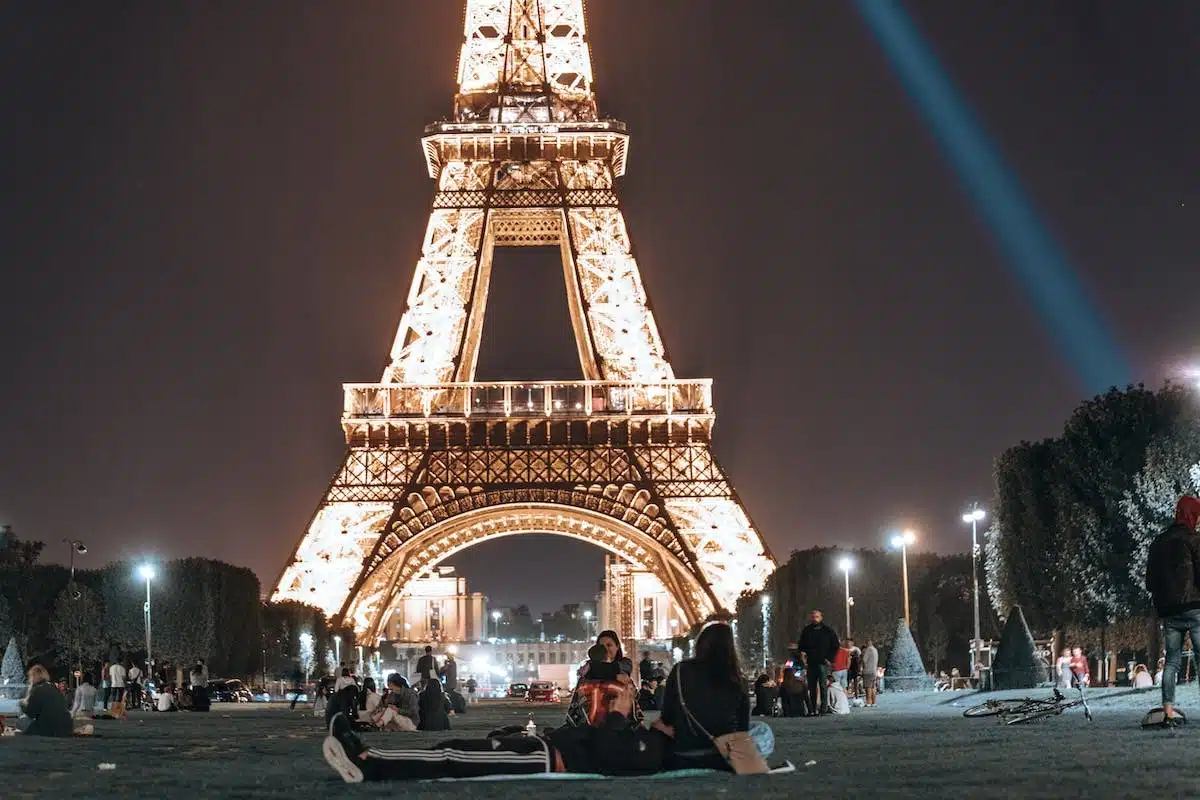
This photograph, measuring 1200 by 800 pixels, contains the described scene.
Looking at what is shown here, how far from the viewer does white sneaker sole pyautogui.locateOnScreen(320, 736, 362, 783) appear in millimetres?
11586

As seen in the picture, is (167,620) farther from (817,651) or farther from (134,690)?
(817,651)

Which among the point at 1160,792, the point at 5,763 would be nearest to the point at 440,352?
the point at 5,763

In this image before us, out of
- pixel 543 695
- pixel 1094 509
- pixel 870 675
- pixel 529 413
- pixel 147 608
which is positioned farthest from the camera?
pixel 529 413

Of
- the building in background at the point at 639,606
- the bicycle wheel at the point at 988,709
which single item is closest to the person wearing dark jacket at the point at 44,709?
the bicycle wheel at the point at 988,709

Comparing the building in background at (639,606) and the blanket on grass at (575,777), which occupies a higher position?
the building in background at (639,606)

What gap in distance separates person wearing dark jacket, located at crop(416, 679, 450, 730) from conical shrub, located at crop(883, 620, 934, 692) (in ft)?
66.3

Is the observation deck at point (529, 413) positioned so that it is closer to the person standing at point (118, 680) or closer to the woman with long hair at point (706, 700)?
the person standing at point (118, 680)

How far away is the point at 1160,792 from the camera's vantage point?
10195 millimetres

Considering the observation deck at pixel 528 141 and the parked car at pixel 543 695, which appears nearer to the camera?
the parked car at pixel 543 695

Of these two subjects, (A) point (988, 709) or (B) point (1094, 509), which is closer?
(A) point (988, 709)

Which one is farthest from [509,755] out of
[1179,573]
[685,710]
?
[1179,573]

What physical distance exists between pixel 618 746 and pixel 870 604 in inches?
2112

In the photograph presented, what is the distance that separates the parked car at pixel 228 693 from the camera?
54.5m

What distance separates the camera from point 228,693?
54906mm
